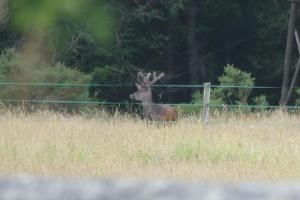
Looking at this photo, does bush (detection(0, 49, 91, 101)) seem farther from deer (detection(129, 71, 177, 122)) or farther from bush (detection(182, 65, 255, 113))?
bush (detection(182, 65, 255, 113))

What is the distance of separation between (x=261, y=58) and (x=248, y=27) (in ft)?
4.24

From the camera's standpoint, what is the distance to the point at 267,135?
1409 centimetres

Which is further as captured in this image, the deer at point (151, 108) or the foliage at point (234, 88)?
the foliage at point (234, 88)

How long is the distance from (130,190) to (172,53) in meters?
31.0

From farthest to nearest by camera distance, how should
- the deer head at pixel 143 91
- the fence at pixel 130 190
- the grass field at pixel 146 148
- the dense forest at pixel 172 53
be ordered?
the dense forest at pixel 172 53
the deer head at pixel 143 91
the grass field at pixel 146 148
the fence at pixel 130 190

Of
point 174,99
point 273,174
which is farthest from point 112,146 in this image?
point 174,99

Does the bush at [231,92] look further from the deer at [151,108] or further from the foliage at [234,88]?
the deer at [151,108]

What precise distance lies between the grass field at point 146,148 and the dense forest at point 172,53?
6.58 m

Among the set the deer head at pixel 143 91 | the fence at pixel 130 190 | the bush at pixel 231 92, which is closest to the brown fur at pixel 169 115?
the deer head at pixel 143 91

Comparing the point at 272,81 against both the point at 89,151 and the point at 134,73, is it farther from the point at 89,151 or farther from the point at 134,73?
the point at 89,151

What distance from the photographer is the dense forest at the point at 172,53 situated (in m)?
22.3

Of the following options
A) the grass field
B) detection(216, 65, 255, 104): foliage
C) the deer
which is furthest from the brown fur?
detection(216, 65, 255, 104): foliage

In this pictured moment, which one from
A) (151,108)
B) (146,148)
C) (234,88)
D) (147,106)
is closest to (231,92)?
(234,88)

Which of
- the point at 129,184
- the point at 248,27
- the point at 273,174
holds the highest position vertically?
the point at 248,27
